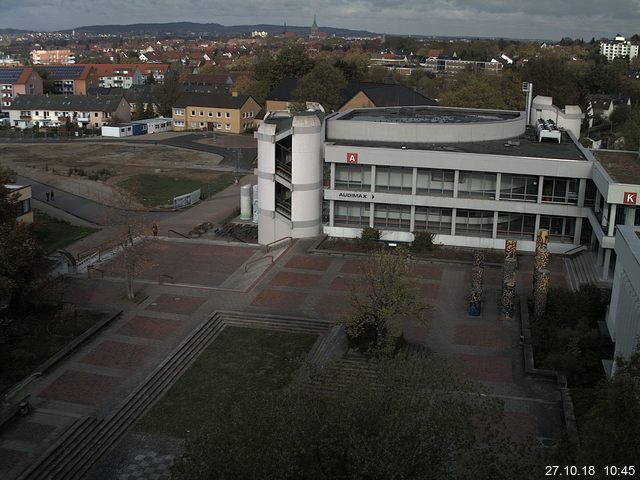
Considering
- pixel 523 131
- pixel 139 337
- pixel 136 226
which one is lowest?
pixel 139 337

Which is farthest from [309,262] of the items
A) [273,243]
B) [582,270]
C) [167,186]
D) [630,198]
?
[167,186]

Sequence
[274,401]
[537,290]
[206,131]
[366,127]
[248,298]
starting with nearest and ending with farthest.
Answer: [274,401] → [537,290] → [248,298] → [366,127] → [206,131]

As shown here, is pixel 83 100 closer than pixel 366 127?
No

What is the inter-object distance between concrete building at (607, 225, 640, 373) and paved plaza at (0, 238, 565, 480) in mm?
3102

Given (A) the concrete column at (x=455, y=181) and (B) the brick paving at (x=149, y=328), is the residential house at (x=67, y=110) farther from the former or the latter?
(B) the brick paving at (x=149, y=328)

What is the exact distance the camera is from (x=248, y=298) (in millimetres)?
32531

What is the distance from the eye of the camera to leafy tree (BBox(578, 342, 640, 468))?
38.7ft

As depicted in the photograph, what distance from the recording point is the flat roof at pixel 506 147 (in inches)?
1623

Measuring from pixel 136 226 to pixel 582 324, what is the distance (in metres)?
20.5

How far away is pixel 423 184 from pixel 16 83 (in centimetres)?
9908

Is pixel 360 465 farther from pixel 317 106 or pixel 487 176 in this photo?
pixel 317 106

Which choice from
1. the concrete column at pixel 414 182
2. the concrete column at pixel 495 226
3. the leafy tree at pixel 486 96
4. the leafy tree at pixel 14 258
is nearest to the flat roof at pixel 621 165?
the concrete column at pixel 495 226

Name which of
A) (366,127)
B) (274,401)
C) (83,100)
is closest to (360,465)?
(274,401)

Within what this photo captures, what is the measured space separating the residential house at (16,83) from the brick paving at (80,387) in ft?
349
